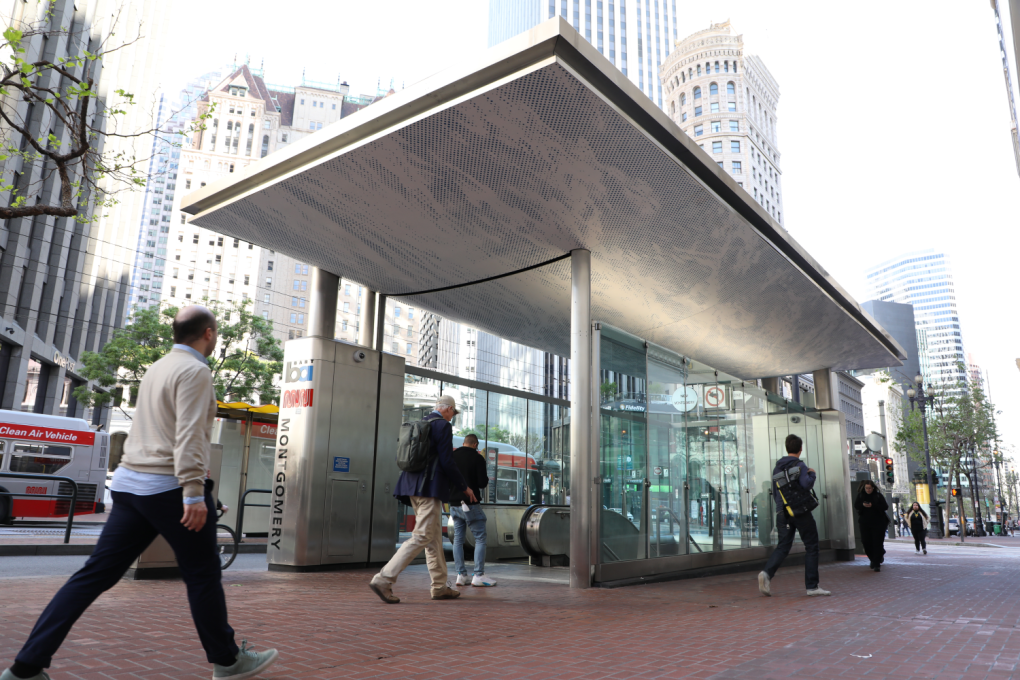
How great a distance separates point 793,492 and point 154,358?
102 feet

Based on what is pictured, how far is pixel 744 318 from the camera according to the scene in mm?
12438

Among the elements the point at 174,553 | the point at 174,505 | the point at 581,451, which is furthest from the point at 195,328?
the point at 581,451

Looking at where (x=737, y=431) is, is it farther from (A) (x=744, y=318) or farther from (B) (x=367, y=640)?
(B) (x=367, y=640)

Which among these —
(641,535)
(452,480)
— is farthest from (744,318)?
(452,480)

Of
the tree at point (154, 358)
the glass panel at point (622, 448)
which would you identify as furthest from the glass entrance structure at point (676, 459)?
the tree at point (154, 358)

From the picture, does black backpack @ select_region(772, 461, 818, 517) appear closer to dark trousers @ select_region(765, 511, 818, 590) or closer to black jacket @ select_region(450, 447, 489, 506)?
dark trousers @ select_region(765, 511, 818, 590)

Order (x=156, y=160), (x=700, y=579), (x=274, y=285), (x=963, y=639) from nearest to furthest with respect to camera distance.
Answer: (x=963, y=639) → (x=700, y=579) → (x=274, y=285) → (x=156, y=160)

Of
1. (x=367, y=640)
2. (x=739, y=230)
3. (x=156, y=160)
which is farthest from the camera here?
(x=156, y=160)

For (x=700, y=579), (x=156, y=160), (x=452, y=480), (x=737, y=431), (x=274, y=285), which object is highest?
(x=156, y=160)

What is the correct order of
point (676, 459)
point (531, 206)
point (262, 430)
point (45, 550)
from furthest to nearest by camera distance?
point (262, 430) → point (45, 550) → point (676, 459) → point (531, 206)

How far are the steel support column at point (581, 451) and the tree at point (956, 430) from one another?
43.8 meters

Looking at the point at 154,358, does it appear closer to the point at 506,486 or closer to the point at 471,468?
the point at 506,486

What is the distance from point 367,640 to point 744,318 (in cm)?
948

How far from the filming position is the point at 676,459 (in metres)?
10.3
